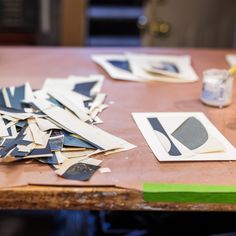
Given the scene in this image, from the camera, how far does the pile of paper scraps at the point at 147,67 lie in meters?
1.49

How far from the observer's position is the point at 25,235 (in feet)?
5.04

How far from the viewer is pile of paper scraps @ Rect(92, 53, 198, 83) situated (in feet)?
4.90

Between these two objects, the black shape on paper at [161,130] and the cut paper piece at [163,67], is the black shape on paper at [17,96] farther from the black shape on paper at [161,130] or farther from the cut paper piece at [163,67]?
the cut paper piece at [163,67]

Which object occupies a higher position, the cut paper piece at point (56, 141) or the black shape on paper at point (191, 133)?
the cut paper piece at point (56, 141)

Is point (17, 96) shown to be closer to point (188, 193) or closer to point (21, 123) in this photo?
point (21, 123)

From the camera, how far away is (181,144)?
1.04m

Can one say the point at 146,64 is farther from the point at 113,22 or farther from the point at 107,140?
the point at 113,22

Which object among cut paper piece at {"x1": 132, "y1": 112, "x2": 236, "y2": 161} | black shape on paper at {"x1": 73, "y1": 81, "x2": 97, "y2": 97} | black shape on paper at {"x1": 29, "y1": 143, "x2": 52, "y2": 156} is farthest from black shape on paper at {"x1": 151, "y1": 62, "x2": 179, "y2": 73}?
black shape on paper at {"x1": 29, "y1": 143, "x2": 52, "y2": 156}

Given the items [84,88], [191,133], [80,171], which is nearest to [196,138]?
[191,133]

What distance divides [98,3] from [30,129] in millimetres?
2674

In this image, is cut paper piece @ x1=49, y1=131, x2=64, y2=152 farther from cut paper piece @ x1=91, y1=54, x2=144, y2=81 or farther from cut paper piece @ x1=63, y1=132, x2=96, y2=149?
cut paper piece @ x1=91, y1=54, x2=144, y2=81

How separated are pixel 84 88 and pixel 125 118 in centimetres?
22

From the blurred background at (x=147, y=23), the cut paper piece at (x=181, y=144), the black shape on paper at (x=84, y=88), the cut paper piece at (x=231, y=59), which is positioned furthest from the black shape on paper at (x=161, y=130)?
the blurred background at (x=147, y=23)

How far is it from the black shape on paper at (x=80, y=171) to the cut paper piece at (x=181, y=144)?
147 millimetres
